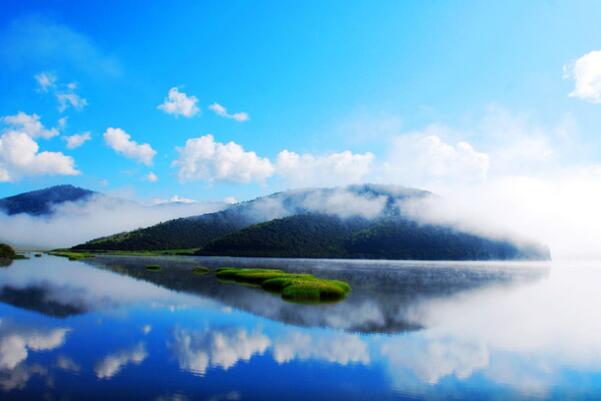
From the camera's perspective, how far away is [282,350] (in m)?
A: 37.1

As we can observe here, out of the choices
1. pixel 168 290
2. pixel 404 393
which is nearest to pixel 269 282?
pixel 168 290

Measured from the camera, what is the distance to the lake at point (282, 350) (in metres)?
27.3

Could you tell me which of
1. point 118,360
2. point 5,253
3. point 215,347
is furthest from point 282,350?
point 5,253

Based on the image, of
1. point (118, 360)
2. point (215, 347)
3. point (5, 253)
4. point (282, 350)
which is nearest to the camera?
point (118, 360)

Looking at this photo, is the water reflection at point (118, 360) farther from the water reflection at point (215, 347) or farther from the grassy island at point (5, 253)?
the grassy island at point (5, 253)

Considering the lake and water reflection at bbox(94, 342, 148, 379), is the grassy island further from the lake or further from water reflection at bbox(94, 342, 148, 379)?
water reflection at bbox(94, 342, 148, 379)

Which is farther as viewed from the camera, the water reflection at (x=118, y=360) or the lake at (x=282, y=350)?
the water reflection at (x=118, y=360)

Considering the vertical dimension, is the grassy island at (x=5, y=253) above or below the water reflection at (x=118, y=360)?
above

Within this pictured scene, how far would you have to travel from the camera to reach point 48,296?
210 feet

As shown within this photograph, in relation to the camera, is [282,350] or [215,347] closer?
[215,347]

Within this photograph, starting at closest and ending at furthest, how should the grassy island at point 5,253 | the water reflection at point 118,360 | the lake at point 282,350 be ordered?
the lake at point 282,350, the water reflection at point 118,360, the grassy island at point 5,253

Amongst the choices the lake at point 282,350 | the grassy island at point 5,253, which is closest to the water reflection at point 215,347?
the lake at point 282,350

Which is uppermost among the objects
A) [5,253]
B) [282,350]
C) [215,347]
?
[5,253]

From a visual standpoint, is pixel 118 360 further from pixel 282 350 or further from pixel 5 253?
pixel 5 253
